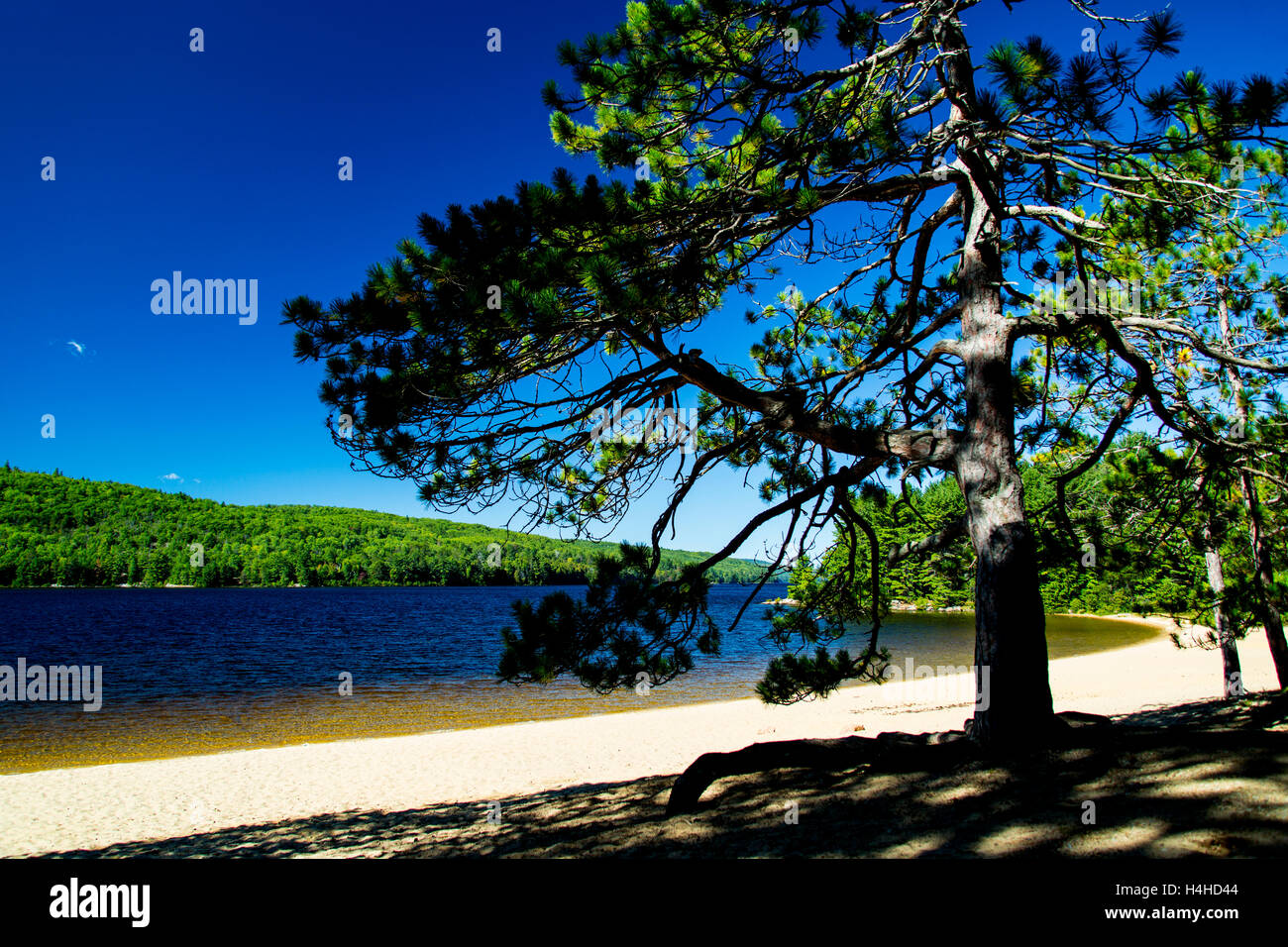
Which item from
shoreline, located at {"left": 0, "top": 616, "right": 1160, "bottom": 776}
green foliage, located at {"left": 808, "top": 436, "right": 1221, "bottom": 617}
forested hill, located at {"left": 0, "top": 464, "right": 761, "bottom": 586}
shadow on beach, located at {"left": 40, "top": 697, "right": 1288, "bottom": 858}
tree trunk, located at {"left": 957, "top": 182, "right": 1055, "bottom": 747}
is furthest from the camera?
forested hill, located at {"left": 0, "top": 464, "right": 761, "bottom": 586}

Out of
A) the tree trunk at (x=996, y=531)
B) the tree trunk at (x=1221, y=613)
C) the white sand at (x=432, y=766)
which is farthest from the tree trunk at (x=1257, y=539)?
the white sand at (x=432, y=766)

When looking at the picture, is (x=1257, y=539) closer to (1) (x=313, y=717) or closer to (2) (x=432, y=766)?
(2) (x=432, y=766)

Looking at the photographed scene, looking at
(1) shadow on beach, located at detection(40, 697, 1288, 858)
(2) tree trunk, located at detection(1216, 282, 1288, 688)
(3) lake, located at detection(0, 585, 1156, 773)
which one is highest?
(2) tree trunk, located at detection(1216, 282, 1288, 688)

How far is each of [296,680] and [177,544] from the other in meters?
82.7

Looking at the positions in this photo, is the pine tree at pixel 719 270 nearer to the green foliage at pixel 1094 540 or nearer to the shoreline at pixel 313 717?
the green foliage at pixel 1094 540

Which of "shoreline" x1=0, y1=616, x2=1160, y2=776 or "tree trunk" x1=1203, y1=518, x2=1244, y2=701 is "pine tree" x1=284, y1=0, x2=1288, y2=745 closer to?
"tree trunk" x1=1203, y1=518, x2=1244, y2=701

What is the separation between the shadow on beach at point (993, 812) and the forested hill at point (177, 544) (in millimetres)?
78706

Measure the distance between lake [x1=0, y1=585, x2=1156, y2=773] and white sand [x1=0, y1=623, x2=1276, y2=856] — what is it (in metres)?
1.47

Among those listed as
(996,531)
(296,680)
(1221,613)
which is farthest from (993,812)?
(296,680)

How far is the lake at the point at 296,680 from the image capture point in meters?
13.1

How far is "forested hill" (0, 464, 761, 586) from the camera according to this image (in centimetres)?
8406

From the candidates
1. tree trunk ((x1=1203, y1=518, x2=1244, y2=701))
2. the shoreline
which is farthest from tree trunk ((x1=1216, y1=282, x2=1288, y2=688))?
the shoreline

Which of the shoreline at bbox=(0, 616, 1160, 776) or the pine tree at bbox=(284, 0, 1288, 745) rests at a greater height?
the pine tree at bbox=(284, 0, 1288, 745)

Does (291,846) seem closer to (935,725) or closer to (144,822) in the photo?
(144,822)
